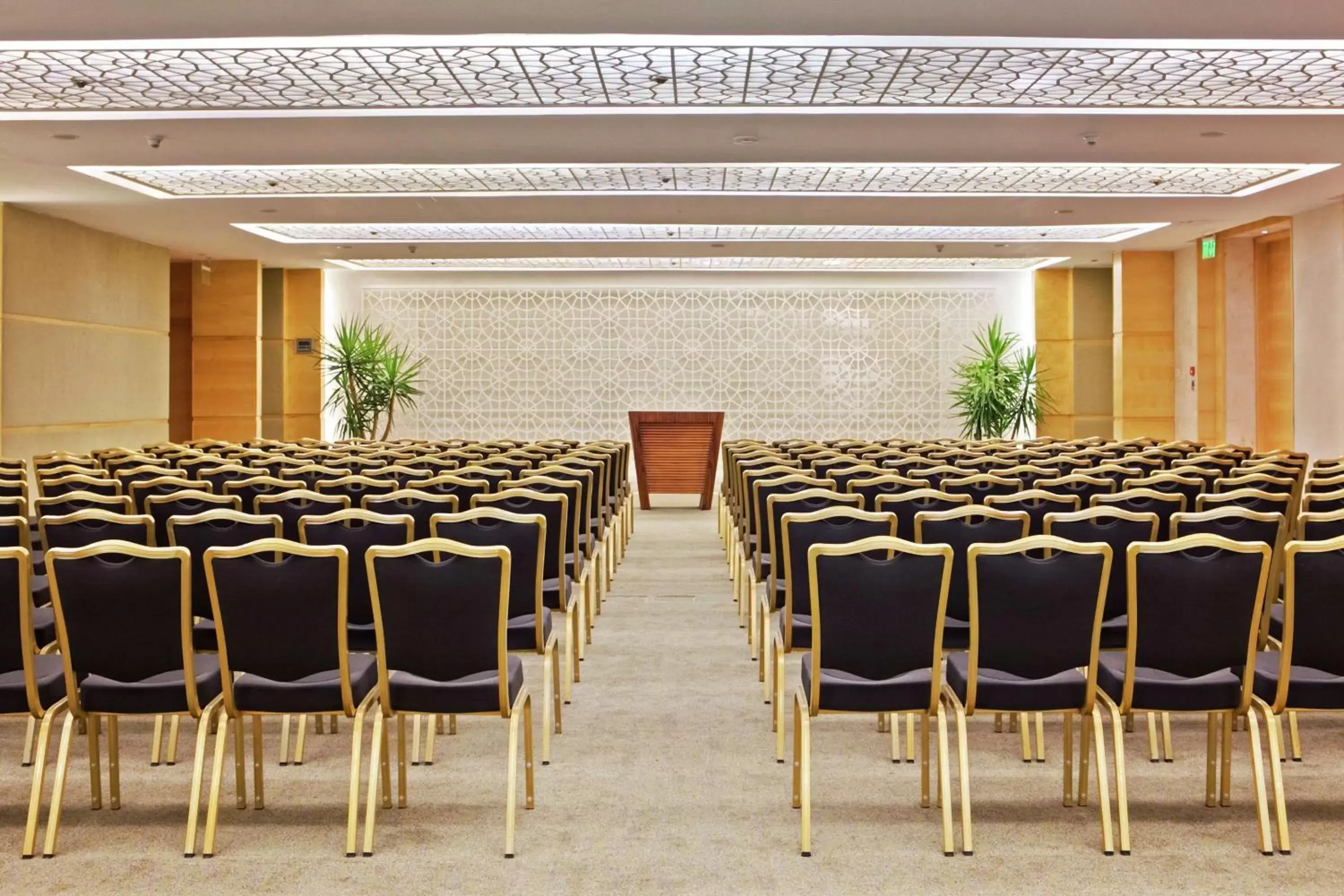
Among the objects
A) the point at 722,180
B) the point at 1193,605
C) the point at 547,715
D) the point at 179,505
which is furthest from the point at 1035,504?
the point at 722,180

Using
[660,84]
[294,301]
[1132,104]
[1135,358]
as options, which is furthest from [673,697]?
[294,301]

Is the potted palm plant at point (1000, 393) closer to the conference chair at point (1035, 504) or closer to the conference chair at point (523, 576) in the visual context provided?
the conference chair at point (1035, 504)

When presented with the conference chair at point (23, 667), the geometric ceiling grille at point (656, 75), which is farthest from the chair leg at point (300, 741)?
the geometric ceiling grille at point (656, 75)

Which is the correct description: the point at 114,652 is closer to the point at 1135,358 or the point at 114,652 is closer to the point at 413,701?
the point at 413,701

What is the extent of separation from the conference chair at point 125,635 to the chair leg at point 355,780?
444 millimetres

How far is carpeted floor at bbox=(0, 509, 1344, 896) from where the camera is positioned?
334 centimetres

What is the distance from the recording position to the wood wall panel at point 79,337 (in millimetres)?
11953

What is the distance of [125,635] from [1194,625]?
A: 3.23 metres

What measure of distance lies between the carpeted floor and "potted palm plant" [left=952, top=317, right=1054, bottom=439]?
42.2 feet

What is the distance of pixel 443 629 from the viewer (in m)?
3.75

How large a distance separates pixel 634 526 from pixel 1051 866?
904 cm

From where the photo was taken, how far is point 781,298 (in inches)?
738

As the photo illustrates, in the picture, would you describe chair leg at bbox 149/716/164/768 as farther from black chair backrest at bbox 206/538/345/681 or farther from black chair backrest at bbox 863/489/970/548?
black chair backrest at bbox 863/489/970/548

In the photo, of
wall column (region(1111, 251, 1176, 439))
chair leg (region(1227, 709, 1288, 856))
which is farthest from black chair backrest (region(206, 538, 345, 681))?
wall column (region(1111, 251, 1176, 439))
